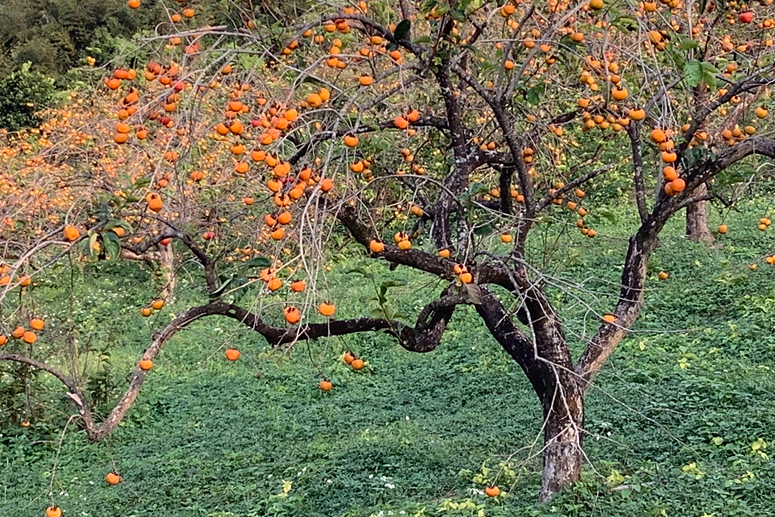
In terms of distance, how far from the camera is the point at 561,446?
3.14 meters

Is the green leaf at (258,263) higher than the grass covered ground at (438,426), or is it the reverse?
the green leaf at (258,263)

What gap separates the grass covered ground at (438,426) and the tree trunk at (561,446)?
0.08 m

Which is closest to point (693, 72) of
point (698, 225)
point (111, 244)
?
point (111, 244)

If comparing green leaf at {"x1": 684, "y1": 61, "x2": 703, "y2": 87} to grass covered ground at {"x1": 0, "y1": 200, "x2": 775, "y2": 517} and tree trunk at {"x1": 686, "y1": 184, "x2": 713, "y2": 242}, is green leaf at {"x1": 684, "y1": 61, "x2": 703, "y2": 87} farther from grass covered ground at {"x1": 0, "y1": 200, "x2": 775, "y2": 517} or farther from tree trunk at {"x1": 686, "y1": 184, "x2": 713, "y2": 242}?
tree trunk at {"x1": 686, "y1": 184, "x2": 713, "y2": 242}

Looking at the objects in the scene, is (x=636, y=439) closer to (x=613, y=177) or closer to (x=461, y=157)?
(x=461, y=157)

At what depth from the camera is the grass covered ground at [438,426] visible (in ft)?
11.0

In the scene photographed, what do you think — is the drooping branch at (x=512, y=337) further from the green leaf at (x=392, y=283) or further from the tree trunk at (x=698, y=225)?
the tree trunk at (x=698, y=225)

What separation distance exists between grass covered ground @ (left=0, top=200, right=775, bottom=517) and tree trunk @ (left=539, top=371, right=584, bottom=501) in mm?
75

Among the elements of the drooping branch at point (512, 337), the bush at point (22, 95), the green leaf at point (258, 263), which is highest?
the green leaf at point (258, 263)

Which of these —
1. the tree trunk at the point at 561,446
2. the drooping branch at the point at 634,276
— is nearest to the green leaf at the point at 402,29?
the drooping branch at the point at 634,276

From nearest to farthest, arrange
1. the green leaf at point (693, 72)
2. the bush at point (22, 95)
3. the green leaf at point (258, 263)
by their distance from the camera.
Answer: the green leaf at point (693, 72) < the green leaf at point (258, 263) < the bush at point (22, 95)

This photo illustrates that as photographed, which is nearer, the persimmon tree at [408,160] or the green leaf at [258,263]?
the persimmon tree at [408,160]

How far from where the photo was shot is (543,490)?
3.20m

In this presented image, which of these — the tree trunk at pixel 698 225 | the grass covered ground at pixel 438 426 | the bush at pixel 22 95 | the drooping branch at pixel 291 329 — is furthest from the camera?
the bush at pixel 22 95
